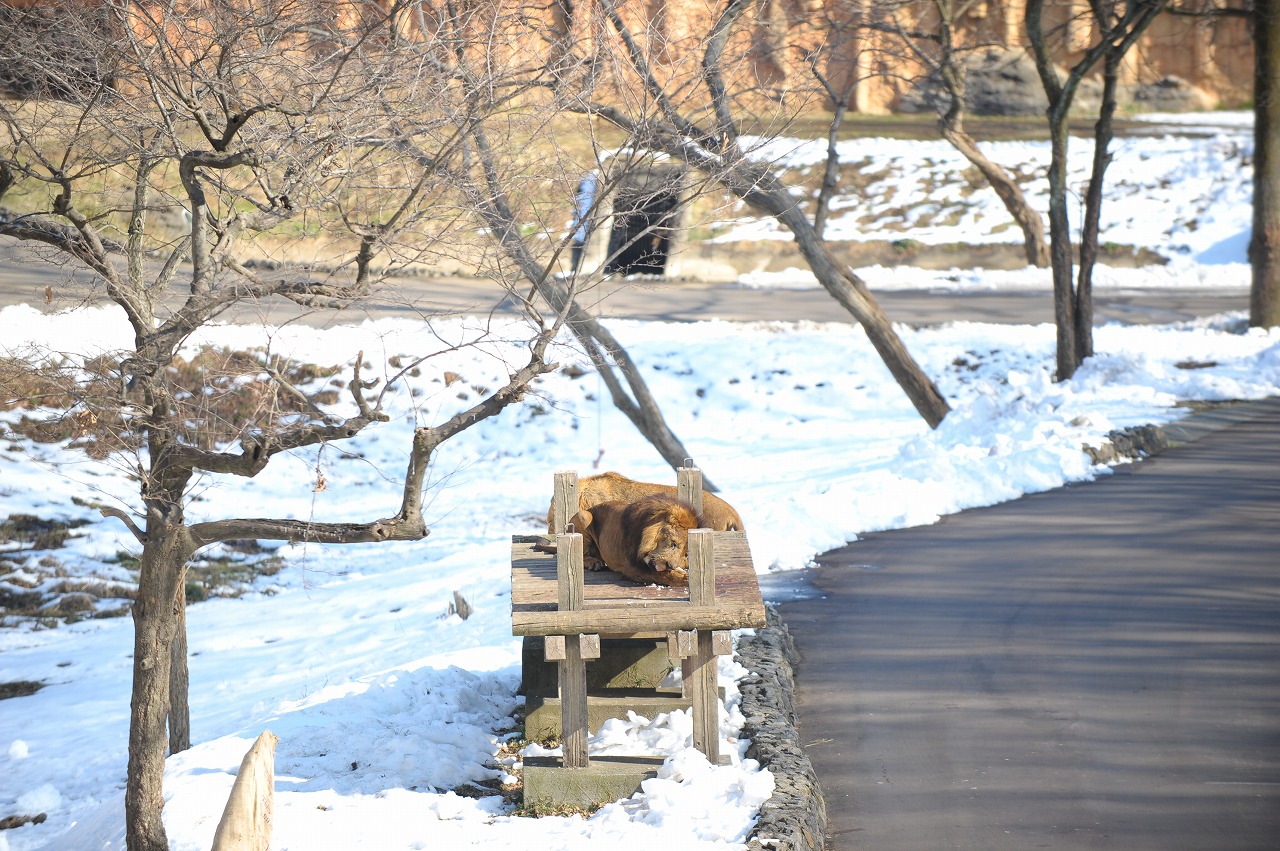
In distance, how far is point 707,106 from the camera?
988cm

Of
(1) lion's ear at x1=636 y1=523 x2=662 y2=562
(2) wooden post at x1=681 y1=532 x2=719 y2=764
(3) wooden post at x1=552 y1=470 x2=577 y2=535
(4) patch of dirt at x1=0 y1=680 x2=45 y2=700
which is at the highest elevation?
(3) wooden post at x1=552 y1=470 x2=577 y2=535

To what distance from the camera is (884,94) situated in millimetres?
43469

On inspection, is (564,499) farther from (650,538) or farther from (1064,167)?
(1064,167)

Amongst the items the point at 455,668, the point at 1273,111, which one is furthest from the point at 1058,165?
the point at 455,668

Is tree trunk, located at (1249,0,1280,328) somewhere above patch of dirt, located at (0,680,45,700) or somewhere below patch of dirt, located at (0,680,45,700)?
above

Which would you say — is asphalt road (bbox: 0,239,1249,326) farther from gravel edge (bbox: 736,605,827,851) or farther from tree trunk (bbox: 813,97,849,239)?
gravel edge (bbox: 736,605,827,851)

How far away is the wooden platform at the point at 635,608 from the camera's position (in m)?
5.30

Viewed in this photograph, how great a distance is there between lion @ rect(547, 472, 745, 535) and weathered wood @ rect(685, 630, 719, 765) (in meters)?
0.94

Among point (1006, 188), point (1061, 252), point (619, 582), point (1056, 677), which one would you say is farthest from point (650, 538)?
point (1006, 188)

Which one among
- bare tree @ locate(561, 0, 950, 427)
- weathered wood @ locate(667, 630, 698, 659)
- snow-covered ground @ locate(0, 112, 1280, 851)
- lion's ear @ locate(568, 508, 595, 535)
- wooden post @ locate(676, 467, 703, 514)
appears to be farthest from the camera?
bare tree @ locate(561, 0, 950, 427)

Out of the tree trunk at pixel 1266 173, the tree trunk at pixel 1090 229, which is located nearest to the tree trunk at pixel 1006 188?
the tree trunk at pixel 1090 229

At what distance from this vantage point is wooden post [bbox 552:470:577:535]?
6086mm

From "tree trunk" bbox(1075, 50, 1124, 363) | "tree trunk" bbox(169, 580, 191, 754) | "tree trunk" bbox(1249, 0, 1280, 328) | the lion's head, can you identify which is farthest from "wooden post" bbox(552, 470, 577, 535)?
"tree trunk" bbox(1249, 0, 1280, 328)

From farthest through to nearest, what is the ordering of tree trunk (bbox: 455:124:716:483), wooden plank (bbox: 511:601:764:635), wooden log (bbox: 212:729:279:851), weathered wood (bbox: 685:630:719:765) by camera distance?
tree trunk (bbox: 455:124:716:483), weathered wood (bbox: 685:630:719:765), wooden plank (bbox: 511:601:764:635), wooden log (bbox: 212:729:279:851)
